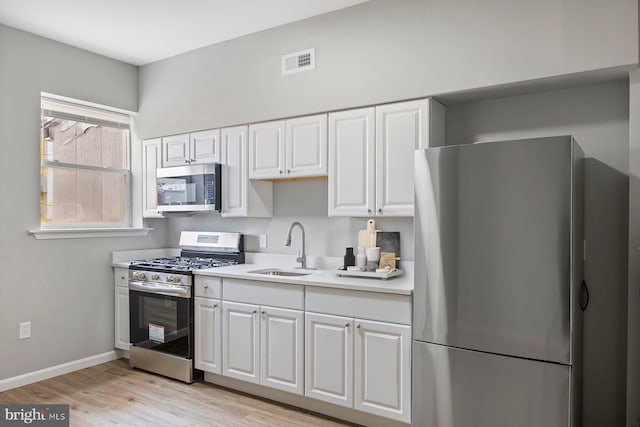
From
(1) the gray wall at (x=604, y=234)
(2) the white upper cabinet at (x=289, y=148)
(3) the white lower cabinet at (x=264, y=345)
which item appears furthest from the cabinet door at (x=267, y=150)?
(1) the gray wall at (x=604, y=234)

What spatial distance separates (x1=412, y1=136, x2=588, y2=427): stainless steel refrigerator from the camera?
81.5 inches

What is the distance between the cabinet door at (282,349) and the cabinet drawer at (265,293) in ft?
0.16

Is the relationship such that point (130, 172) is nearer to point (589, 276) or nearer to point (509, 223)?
point (509, 223)

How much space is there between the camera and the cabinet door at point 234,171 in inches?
143

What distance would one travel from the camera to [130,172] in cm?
443

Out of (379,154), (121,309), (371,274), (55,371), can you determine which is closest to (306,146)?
(379,154)

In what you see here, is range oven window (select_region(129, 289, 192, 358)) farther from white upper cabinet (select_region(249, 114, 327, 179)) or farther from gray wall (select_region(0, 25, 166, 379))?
white upper cabinet (select_region(249, 114, 327, 179))

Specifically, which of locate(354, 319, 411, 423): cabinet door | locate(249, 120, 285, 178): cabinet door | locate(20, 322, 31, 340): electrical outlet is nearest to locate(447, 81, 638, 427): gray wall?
locate(354, 319, 411, 423): cabinet door

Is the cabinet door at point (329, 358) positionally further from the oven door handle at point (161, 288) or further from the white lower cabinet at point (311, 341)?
the oven door handle at point (161, 288)

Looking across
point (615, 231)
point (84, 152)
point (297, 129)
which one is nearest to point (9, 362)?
point (84, 152)

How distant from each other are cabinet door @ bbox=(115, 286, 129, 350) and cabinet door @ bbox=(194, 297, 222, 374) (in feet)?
3.12

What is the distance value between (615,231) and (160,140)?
3.67 metres

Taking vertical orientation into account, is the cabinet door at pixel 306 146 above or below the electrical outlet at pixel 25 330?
above

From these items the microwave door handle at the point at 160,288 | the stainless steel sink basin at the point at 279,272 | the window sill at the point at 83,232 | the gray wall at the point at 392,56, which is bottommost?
the microwave door handle at the point at 160,288
